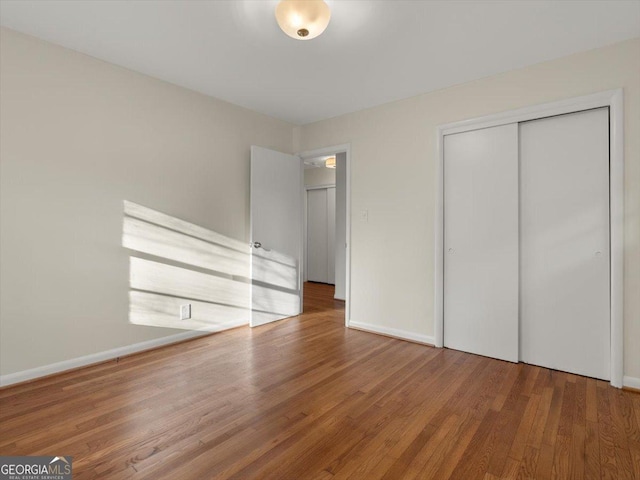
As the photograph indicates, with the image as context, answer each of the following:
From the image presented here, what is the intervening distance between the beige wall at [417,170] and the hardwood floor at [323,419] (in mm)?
708

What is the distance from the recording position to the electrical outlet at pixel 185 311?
11.2 feet

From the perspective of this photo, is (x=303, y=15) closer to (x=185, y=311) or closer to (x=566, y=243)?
(x=566, y=243)

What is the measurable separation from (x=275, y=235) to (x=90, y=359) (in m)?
2.23

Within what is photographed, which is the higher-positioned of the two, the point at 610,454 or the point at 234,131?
the point at 234,131

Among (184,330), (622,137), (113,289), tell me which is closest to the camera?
(622,137)

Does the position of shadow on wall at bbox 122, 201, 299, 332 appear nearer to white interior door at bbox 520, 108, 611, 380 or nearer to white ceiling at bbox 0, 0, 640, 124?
white ceiling at bbox 0, 0, 640, 124

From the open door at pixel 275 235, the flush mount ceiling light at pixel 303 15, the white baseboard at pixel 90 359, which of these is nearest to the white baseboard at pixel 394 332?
the open door at pixel 275 235

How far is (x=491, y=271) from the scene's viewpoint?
10.1 feet

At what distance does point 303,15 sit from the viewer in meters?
1.95

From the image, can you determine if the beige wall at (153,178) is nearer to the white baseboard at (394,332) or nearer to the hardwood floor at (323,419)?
the white baseboard at (394,332)

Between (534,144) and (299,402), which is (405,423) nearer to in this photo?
(299,402)

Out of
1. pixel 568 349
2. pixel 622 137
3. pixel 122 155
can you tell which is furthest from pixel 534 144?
pixel 122 155

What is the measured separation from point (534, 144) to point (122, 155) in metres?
3.60

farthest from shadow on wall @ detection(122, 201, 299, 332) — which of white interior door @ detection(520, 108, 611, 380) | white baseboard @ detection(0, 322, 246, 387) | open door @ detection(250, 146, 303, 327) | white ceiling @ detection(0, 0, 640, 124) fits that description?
white interior door @ detection(520, 108, 611, 380)
